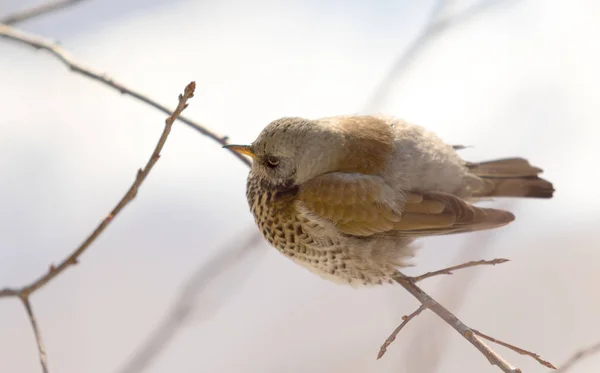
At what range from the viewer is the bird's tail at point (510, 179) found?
6.30 feet

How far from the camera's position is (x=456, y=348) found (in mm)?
3553

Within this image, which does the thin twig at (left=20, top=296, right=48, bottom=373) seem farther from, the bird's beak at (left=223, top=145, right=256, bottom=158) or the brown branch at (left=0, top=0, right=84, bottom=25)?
the brown branch at (left=0, top=0, right=84, bottom=25)

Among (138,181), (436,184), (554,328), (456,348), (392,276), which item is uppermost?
(138,181)

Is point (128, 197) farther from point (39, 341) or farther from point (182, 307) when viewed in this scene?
point (182, 307)

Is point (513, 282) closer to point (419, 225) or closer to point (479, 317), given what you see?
point (479, 317)

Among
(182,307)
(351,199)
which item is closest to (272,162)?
(351,199)

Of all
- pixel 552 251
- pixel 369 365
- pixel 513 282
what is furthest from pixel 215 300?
pixel 552 251

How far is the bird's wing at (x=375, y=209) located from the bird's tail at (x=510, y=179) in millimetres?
237

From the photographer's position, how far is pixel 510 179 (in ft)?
6.40

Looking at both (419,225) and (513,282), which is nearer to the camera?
(419,225)

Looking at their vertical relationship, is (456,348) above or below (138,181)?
below

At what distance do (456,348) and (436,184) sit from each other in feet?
6.40

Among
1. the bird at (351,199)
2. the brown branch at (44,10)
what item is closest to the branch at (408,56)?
the bird at (351,199)

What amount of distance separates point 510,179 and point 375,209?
0.48m
